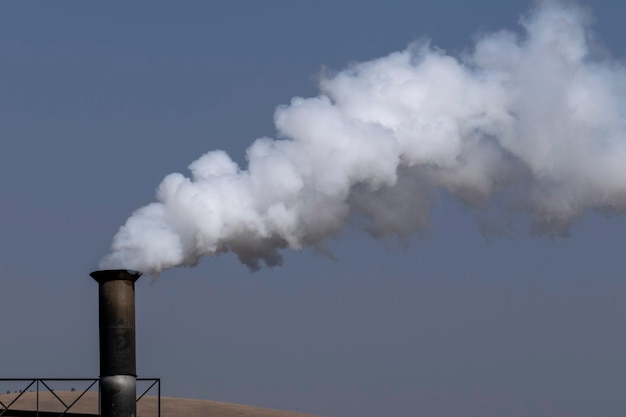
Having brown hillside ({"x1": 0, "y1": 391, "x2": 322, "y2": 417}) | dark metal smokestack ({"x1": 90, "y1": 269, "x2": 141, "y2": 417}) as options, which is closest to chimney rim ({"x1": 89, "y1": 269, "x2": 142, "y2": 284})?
dark metal smokestack ({"x1": 90, "y1": 269, "x2": 141, "y2": 417})

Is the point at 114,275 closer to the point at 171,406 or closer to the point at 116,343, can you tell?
the point at 116,343

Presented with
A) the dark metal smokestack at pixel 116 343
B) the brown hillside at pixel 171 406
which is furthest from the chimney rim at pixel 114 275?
the brown hillside at pixel 171 406

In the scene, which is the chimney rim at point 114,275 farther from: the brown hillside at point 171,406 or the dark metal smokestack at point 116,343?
the brown hillside at point 171,406

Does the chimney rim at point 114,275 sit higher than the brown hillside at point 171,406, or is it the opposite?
the brown hillside at point 171,406

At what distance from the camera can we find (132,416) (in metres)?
26.3

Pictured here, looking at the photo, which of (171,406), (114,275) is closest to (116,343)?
(114,275)

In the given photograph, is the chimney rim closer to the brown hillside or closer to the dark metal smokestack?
the dark metal smokestack

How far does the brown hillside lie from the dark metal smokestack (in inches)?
2057

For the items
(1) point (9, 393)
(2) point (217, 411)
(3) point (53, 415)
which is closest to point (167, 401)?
(2) point (217, 411)

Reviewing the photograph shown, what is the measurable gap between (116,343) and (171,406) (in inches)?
2359

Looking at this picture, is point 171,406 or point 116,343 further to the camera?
point 171,406

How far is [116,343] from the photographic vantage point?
26156 mm

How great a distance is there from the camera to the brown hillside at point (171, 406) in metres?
79.4

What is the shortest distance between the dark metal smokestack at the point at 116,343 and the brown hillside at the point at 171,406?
52258 mm
